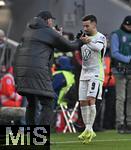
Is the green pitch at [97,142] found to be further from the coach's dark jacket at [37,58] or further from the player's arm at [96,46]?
the player's arm at [96,46]

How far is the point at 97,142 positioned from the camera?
14.2 metres

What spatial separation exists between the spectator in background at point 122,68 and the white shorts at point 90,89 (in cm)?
→ 184

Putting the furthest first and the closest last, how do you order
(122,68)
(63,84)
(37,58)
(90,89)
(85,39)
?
1. (63,84)
2. (122,68)
3. (90,89)
4. (85,39)
5. (37,58)

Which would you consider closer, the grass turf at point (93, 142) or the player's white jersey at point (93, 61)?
the grass turf at point (93, 142)

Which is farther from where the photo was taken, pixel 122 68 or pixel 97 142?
pixel 122 68

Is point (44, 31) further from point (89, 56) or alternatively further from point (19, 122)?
point (19, 122)

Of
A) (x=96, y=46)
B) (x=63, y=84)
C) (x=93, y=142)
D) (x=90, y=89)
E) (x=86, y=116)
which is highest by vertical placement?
(x=96, y=46)

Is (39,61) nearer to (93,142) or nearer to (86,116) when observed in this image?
(86,116)

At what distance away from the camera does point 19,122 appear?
16.8 metres

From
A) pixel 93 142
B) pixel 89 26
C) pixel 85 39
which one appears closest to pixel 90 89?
pixel 93 142

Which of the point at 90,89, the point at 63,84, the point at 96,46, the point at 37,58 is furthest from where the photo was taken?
the point at 63,84

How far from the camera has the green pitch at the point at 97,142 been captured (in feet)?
43.3

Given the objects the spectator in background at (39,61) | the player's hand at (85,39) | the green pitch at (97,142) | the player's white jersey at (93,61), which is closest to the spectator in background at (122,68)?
the green pitch at (97,142)

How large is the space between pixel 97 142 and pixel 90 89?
88 cm
